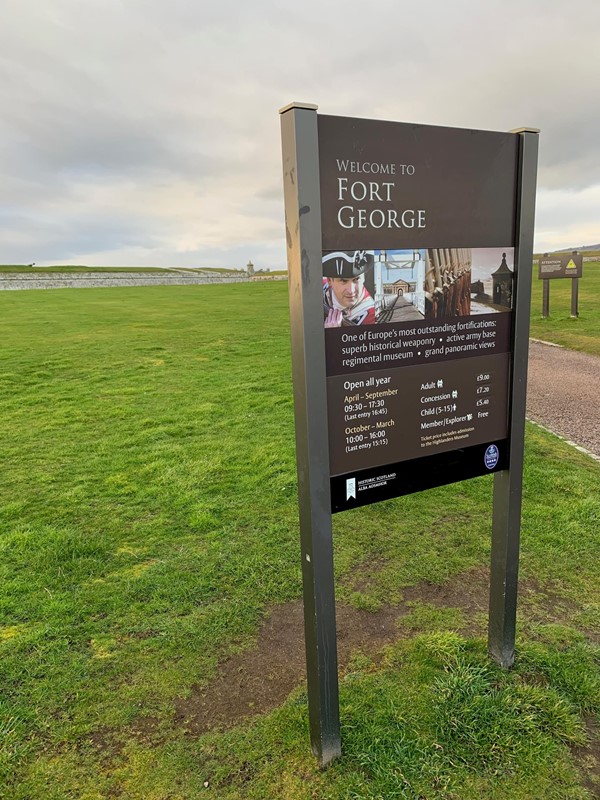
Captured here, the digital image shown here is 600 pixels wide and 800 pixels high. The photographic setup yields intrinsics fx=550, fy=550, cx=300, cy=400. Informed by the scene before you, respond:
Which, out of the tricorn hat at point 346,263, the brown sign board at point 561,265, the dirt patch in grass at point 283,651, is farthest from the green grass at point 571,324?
the tricorn hat at point 346,263

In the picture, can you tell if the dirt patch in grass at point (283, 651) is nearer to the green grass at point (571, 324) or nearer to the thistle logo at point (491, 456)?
the thistle logo at point (491, 456)

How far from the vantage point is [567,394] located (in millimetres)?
9312

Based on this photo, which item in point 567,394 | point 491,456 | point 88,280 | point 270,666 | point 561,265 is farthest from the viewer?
point 88,280

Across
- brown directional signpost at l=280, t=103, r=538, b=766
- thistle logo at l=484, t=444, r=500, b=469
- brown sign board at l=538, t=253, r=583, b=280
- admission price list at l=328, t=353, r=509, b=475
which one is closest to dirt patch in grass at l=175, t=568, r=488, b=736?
brown directional signpost at l=280, t=103, r=538, b=766

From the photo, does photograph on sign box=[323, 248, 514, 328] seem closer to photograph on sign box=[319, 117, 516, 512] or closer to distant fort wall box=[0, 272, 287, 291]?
photograph on sign box=[319, 117, 516, 512]

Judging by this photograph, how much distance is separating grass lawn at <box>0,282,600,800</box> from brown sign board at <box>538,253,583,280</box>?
455 inches

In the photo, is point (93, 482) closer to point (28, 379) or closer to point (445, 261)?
point (445, 261)

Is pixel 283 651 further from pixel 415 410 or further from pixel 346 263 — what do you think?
pixel 346 263

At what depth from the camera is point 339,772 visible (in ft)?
8.42

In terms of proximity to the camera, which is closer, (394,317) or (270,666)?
(394,317)

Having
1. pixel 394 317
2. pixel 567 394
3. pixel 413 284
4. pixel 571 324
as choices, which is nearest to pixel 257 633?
pixel 394 317

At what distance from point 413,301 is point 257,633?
2.40 metres

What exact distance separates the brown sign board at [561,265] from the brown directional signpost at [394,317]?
15.6m

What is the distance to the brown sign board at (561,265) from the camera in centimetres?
1669
